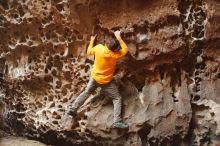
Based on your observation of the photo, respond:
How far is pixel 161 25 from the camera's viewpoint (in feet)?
12.0

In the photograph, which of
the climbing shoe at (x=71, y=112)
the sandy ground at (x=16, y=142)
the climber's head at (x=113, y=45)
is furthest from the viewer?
the sandy ground at (x=16, y=142)

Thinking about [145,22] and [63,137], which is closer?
[145,22]

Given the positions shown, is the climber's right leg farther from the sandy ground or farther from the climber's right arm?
the sandy ground

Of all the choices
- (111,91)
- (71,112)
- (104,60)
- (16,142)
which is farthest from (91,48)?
(16,142)

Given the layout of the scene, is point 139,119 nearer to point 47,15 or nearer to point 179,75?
point 179,75

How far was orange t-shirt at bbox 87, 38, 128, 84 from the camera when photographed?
3.49 metres

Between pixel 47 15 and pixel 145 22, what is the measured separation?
2.79 feet

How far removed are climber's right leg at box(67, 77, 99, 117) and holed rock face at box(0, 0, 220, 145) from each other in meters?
0.10

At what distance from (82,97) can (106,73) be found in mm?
316

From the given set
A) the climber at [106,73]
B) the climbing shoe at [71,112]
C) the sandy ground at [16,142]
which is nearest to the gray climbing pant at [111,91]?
the climber at [106,73]

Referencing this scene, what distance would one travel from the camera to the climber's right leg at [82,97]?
3.64 meters

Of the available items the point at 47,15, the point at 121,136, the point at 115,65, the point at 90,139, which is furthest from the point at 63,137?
the point at 47,15

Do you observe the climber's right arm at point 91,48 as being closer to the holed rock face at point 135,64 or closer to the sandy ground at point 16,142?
the holed rock face at point 135,64

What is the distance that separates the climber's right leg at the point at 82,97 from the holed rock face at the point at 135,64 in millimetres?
97
